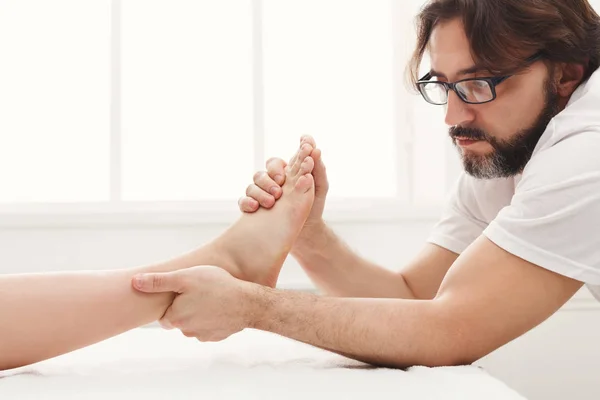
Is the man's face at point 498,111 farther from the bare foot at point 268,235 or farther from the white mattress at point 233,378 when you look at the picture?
the white mattress at point 233,378

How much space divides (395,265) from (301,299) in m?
1.12

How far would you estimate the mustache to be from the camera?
1488 mm

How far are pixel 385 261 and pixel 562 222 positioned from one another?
113 cm

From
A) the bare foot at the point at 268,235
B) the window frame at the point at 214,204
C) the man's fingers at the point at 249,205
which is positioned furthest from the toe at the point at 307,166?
the window frame at the point at 214,204

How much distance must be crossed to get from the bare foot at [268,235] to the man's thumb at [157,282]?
16 cm

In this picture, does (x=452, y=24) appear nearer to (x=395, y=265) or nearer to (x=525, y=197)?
(x=525, y=197)

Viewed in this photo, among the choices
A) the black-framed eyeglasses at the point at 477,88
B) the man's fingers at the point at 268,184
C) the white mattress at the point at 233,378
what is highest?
the black-framed eyeglasses at the point at 477,88

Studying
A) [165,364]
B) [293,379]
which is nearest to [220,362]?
[165,364]

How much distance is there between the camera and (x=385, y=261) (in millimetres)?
2275

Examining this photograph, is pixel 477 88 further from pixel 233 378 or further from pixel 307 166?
pixel 233 378

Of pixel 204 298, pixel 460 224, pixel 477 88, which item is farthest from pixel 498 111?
pixel 204 298

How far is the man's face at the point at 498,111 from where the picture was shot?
4.72ft

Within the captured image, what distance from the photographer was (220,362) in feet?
3.81

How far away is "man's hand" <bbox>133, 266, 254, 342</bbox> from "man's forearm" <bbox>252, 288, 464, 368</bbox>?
0.11ft
